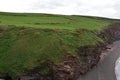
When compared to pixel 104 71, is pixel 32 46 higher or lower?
higher

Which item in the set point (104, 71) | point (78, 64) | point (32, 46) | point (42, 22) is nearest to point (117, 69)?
point (104, 71)

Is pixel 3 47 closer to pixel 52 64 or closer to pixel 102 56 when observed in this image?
pixel 52 64

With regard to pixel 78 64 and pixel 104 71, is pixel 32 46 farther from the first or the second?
pixel 104 71

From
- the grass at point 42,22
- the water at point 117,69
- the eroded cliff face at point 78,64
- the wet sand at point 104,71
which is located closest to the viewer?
the eroded cliff face at point 78,64

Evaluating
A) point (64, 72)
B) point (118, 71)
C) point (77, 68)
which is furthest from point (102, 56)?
point (64, 72)

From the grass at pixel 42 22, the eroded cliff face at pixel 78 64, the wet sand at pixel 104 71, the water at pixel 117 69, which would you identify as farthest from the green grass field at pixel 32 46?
the grass at pixel 42 22

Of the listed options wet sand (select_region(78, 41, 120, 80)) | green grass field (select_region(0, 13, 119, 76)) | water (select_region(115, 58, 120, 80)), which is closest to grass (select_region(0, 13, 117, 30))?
green grass field (select_region(0, 13, 119, 76))

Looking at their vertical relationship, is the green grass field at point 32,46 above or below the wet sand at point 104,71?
above

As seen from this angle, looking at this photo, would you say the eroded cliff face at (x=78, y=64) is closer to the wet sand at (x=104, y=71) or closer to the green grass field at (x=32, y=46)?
the wet sand at (x=104, y=71)

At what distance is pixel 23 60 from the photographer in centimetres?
7238

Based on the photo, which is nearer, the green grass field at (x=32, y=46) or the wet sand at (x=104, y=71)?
the green grass field at (x=32, y=46)

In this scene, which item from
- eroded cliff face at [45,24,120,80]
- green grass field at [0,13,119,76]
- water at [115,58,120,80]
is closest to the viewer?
eroded cliff face at [45,24,120,80]

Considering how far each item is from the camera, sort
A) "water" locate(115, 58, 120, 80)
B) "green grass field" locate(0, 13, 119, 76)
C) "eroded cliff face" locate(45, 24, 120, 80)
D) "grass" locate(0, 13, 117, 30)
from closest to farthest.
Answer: "eroded cliff face" locate(45, 24, 120, 80) < "green grass field" locate(0, 13, 119, 76) < "water" locate(115, 58, 120, 80) < "grass" locate(0, 13, 117, 30)

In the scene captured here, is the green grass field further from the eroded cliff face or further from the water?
the water
